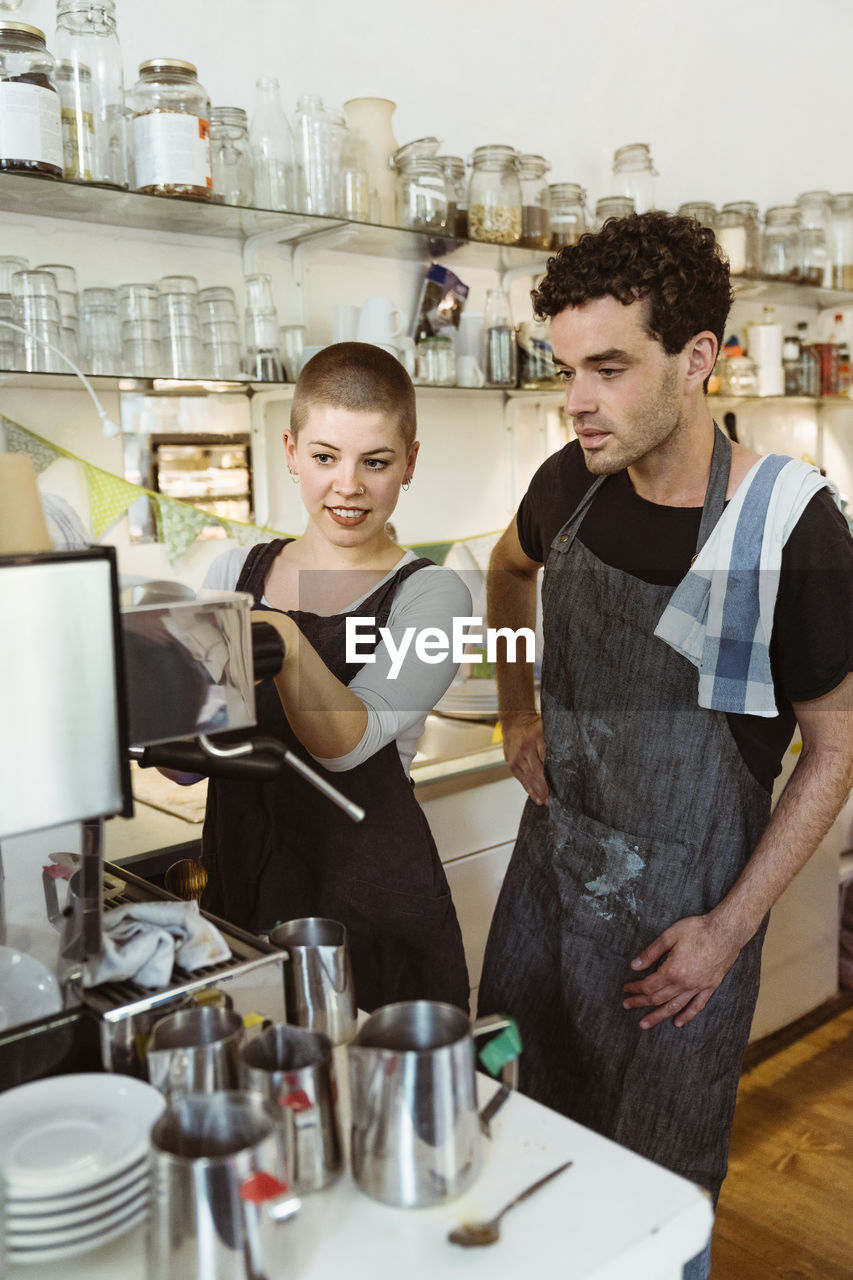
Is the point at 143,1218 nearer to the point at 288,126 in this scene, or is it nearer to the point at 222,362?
the point at 222,362

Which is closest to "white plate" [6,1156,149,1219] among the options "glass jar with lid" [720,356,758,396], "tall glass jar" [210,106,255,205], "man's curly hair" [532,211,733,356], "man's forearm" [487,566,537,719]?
"man's curly hair" [532,211,733,356]

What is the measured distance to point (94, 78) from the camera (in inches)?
73.2

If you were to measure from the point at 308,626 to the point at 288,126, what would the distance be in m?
1.26

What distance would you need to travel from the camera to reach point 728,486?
1493 millimetres

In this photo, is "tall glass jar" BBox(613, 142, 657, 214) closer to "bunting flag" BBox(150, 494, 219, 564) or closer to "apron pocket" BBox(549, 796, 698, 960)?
"bunting flag" BBox(150, 494, 219, 564)

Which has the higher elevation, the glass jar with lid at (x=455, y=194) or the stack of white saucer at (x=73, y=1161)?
the glass jar with lid at (x=455, y=194)

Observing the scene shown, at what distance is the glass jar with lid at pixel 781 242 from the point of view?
10.8 feet

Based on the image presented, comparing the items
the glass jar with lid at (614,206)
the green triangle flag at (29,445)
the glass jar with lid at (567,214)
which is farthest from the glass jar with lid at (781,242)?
the green triangle flag at (29,445)

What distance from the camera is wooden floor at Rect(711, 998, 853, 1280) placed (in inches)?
77.7

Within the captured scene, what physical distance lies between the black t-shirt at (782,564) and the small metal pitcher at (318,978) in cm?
71

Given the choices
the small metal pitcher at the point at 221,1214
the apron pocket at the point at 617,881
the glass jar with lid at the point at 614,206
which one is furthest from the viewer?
the glass jar with lid at the point at 614,206

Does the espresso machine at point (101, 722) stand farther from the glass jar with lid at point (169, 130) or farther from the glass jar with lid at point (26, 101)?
the glass jar with lid at point (169, 130)

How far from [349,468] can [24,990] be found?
73cm

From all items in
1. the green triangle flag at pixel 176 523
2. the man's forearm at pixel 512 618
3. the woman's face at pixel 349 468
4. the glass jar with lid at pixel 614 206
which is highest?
the glass jar with lid at pixel 614 206
